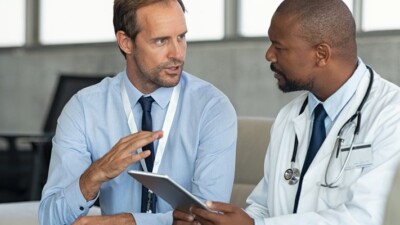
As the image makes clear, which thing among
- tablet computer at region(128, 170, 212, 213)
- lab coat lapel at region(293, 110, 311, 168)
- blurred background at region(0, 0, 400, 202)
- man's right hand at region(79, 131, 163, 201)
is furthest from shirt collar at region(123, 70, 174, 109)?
blurred background at region(0, 0, 400, 202)

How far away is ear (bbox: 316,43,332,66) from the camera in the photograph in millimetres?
2539

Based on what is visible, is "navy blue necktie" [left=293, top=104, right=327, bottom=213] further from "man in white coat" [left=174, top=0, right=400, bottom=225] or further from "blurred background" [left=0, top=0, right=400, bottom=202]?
"blurred background" [left=0, top=0, right=400, bottom=202]

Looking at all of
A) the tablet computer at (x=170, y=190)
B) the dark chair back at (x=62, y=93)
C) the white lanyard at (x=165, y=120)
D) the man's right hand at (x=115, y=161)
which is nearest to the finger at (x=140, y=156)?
the man's right hand at (x=115, y=161)

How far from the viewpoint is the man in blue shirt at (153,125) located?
291cm

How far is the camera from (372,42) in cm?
647

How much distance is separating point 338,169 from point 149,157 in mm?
695

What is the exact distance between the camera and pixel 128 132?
304cm

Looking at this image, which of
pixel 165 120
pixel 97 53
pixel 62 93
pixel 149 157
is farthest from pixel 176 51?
pixel 97 53

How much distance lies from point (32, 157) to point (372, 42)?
284 centimetres

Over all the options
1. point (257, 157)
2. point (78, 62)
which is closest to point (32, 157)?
point (78, 62)

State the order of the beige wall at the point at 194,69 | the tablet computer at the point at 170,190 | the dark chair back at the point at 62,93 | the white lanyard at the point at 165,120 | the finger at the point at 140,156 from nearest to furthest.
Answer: the tablet computer at the point at 170,190, the finger at the point at 140,156, the white lanyard at the point at 165,120, the beige wall at the point at 194,69, the dark chair back at the point at 62,93

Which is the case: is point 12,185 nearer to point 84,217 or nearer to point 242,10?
point 242,10

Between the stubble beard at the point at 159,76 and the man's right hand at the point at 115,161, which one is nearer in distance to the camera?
the man's right hand at the point at 115,161

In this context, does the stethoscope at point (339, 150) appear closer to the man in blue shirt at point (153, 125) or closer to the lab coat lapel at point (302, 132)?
the lab coat lapel at point (302, 132)
